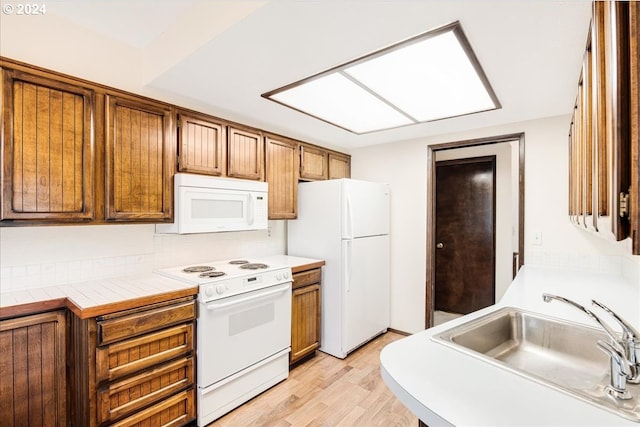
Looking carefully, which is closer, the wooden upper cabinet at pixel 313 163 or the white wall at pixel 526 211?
the white wall at pixel 526 211

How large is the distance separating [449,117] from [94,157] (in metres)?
2.62

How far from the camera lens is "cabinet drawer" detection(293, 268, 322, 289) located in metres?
2.74

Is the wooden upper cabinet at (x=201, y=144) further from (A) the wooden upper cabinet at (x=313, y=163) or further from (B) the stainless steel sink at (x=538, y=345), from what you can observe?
(B) the stainless steel sink at (x=538, y=345)

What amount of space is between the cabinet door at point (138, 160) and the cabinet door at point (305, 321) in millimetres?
1301

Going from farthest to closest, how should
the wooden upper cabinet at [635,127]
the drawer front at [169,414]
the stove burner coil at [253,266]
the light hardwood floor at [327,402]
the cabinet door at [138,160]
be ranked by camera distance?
the stove burner coil at [253,266] → the light hardwood floor at [327,402] → the cabinet door at [138,160] → the drawer front at [169,414] → the wooden upper cabinet at [635,127]

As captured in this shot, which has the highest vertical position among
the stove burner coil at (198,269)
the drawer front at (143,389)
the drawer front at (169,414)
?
the stove burner coil at (198,269)

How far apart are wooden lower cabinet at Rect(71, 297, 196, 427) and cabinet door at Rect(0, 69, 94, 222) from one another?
0.65 metres

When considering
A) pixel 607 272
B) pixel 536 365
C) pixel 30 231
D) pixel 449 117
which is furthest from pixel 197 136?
pixel 607 272

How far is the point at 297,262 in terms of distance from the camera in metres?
2.88

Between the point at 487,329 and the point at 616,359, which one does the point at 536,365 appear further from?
the point at 616,359

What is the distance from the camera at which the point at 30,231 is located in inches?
72.6

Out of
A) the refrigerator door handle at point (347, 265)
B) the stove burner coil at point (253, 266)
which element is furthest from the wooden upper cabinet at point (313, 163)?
the stove burner coil at point (253, 266)

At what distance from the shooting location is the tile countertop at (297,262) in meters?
2.74

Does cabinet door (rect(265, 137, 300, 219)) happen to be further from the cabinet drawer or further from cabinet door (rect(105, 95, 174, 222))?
cabinet door (rect(105, 95, 174, 222))
